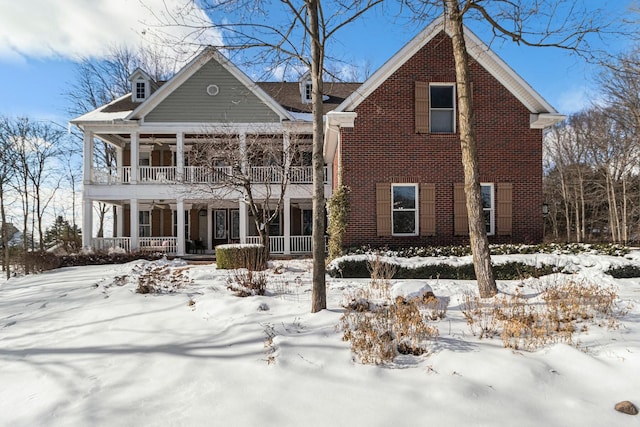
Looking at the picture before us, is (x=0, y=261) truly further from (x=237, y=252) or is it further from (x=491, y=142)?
(x=491, y=142)

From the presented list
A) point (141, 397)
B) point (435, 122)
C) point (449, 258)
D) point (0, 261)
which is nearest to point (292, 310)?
point (141, 397)

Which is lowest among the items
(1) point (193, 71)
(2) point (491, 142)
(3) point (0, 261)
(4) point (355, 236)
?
(3) point (0, 261)

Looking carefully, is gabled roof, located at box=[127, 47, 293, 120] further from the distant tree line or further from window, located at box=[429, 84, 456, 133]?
the distant tree line

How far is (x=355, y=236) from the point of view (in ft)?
40.2

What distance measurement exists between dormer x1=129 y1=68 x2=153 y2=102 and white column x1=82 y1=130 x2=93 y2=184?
331 centimetres

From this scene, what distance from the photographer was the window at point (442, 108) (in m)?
12.7

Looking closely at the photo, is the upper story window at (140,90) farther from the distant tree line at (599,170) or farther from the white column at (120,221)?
the distant tree line at (599,170)

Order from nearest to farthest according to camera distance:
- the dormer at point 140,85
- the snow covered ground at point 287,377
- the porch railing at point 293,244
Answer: the snow covered ground at point 287,377, the porch railing at point 293,244, the dormer at point 140,85

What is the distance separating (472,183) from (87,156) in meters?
17.2

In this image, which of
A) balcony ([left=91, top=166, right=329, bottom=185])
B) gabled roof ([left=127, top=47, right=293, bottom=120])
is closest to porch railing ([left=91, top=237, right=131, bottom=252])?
balcony ([left=91, top=166, right=329, bottom=185])

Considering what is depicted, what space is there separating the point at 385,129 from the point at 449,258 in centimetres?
472

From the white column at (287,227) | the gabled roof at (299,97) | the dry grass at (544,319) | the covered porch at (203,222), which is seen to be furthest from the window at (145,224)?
the dry grass at (544,319)

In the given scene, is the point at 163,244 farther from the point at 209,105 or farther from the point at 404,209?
the point at 404,209

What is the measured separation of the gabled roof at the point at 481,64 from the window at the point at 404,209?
316 centimetres
